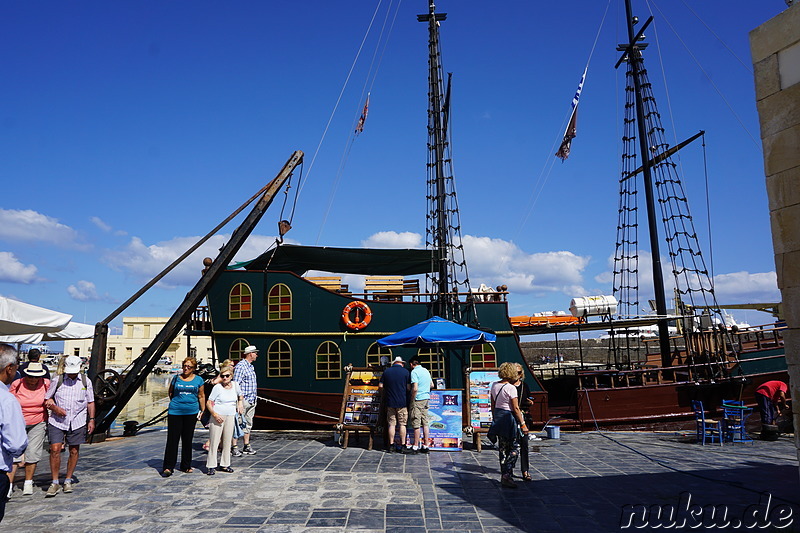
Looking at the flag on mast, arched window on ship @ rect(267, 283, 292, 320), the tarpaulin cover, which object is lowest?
arched window on ship @ rect(267, 283, 292, 320)

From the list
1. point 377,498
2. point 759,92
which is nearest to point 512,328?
point 377,498

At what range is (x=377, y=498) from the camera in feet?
20.1

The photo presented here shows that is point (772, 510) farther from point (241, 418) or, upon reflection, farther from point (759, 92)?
point (241, 418)

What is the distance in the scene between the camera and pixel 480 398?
10484 mm

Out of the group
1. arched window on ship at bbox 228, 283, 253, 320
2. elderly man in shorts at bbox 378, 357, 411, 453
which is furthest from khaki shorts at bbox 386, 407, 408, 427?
arched window on ship at bbox 228, 283, 253, 320

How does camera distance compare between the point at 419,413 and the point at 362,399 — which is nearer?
the point at 419,413

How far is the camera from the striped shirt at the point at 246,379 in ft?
30.2

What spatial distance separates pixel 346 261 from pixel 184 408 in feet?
29.9

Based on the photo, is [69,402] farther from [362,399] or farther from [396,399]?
[362,399]

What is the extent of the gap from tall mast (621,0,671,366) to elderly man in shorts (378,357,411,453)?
32.5 feet

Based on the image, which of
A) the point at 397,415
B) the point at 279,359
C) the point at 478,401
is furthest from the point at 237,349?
the point at 478,401

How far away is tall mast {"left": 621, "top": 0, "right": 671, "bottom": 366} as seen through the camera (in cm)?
1642

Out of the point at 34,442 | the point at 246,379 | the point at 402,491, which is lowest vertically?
the point at 402,491

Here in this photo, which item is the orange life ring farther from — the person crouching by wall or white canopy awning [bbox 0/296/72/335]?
white canopy awning [bbox 0/296/72/335]
